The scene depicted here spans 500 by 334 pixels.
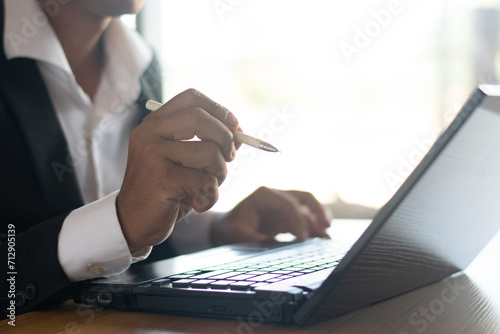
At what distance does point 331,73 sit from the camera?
3287mm

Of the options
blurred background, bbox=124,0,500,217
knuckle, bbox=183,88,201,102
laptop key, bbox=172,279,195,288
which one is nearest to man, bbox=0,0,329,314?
knuckle, bbox=183,88,201,102

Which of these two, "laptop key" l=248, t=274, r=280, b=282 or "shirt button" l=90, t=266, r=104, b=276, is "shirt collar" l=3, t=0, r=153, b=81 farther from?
"laptop key" l=248, t=274, r=280, b=282

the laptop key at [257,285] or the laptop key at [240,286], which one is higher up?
the laptop key at [257,285]

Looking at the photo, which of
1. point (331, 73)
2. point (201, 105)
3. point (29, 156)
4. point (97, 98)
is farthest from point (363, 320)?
point (331, 73)

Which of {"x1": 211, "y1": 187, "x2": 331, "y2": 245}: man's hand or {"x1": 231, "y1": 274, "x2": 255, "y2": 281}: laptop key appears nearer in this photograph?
{"x1": 231, "y1": 274, "x2": 255, "y2": 281}: laptop key

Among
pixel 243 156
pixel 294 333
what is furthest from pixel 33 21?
pixel 243 156

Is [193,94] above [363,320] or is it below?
above

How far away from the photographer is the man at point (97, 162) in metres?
0.58

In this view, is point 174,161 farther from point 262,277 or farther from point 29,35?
point 29,35

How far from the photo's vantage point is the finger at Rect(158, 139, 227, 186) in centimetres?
56

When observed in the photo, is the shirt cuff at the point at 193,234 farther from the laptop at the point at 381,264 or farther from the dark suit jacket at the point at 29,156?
the laptop at the point at 381,264

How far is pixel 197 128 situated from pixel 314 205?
53 cm

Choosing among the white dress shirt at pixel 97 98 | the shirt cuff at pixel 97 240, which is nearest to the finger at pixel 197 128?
the shirt cuff at pixel 97 240

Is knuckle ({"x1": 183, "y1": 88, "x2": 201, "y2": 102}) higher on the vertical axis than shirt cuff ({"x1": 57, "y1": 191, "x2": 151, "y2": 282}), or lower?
higher
